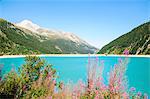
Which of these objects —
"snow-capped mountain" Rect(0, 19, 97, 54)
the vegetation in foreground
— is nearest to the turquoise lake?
the vegetation in foreground

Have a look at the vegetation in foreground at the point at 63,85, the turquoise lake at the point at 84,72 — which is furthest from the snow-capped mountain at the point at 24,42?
the vegetation in foreground at the point at 63,85

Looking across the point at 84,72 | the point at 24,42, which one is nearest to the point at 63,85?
the point at 84,72

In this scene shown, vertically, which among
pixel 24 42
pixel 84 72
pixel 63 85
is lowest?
pixel 63 85

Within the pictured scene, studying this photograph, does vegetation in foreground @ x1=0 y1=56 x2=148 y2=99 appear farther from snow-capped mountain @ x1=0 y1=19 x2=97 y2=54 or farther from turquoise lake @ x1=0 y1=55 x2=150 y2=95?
snow-capped mountain @ x1=0 y1=19 x2=97 y2=54

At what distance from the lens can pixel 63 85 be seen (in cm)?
402

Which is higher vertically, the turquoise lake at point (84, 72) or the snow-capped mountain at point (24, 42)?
the snow-capped mountain at point (24, 42)

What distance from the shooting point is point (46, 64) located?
4.75 meters

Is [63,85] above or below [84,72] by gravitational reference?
below

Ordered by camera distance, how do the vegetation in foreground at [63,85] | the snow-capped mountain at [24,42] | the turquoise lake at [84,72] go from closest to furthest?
the vegetation in foreground at [63,85]
the turquoise lake at [84,72]
the snow-capped mountain at [24,42]

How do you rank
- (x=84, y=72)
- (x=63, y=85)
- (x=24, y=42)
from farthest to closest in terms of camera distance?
(x=24, y=42) → (x=84, y=72) → (x=63, y=85)

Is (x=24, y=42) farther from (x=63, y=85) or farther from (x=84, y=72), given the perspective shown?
(x=63, y=85)

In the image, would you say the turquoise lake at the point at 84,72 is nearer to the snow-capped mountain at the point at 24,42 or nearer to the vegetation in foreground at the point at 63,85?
the vegetation in foreground at the point at 63,85

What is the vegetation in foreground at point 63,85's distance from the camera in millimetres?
2866

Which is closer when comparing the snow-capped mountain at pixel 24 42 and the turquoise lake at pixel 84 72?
the turquoise lake at pixel 84 72
